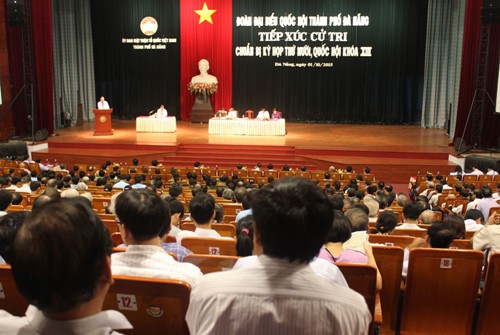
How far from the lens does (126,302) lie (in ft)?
6.35

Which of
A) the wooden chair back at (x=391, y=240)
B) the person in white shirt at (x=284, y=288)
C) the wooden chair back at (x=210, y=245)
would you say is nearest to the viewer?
the person in white shirt at (x=284, y=288)

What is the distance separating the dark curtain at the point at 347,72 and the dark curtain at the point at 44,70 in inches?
231

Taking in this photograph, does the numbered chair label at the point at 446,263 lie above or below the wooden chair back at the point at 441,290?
above

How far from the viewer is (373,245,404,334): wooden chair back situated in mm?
2895

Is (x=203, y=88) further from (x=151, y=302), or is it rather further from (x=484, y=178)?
(x=151, y=302)

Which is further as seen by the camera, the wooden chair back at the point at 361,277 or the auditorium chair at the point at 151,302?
the wooden chair back at the point at 361,277

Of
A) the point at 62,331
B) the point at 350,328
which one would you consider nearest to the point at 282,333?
the point at 350,328

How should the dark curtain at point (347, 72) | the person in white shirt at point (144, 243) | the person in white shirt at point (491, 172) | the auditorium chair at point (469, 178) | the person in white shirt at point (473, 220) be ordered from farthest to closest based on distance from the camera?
the dark curtain at point (347, 72), the person in white shirt at point (491, 172), the auditorium chair at point (469, 178), the person in white shirt at point (473, 220), the person in white shirt at point (144, 243)

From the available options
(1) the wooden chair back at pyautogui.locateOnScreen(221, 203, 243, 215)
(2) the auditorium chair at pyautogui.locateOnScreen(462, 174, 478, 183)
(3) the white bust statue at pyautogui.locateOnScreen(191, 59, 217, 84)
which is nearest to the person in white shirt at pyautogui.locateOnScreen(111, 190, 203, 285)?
(1) the wooden chair back at pyautogui.locateOnScreen(221, 203, 243, 215)

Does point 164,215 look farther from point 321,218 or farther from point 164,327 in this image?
point 321,218

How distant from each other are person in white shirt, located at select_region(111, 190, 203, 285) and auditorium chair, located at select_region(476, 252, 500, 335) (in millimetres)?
1509

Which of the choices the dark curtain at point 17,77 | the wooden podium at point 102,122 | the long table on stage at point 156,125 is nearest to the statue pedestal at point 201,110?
the long table on stage at point 156,125

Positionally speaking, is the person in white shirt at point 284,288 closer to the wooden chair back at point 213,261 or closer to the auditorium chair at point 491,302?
the wooden chair back at point 213,261

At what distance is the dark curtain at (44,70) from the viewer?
46.8ft
